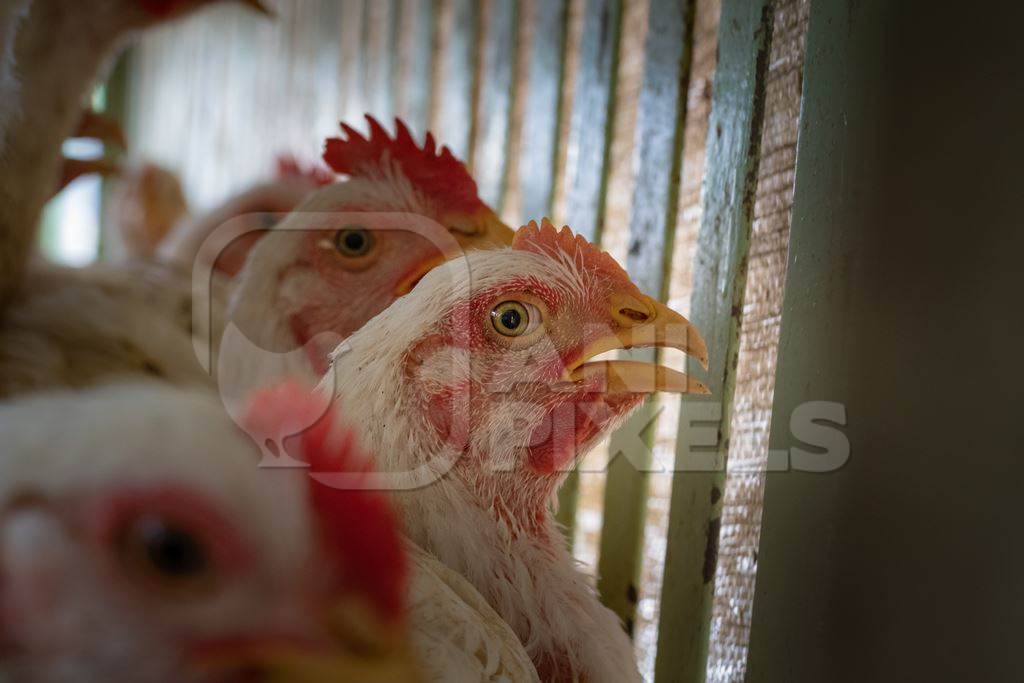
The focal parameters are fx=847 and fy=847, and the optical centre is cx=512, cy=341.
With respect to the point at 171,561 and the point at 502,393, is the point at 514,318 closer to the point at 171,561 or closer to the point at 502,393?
the point at 502,393

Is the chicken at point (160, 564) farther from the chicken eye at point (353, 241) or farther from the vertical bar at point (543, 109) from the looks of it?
the vertical bar at point (543, 109)

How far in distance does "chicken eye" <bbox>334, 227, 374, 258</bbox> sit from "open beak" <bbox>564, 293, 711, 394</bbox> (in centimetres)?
67

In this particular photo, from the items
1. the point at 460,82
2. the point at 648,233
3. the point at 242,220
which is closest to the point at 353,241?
the point at 648,233

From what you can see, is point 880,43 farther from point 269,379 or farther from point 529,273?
point 269,379

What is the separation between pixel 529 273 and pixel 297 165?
81.7 inches

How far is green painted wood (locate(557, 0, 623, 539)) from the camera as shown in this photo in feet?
5.40

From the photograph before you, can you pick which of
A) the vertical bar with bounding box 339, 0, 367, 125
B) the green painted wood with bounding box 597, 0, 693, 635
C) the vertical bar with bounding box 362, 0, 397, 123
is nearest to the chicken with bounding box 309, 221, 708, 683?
the green painted wood with bounding box 597, 0, 693, 635

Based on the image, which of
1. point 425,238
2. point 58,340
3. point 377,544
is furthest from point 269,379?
point 377,544

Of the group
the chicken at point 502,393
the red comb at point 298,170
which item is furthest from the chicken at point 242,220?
the chicken at point 502,393

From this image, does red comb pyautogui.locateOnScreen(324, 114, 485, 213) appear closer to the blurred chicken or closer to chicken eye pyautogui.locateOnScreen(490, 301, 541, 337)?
chicken eye pyautogui.locateOnScreen(490, 301, 541, 337)

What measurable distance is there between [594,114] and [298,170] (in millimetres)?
1400

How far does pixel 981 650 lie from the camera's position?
98cm

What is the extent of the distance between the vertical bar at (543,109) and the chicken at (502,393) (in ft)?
2.89

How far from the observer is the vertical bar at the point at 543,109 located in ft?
6.13
